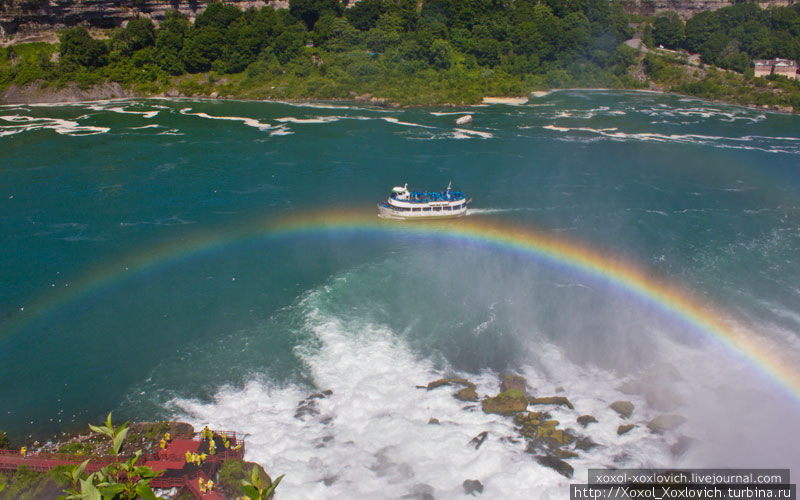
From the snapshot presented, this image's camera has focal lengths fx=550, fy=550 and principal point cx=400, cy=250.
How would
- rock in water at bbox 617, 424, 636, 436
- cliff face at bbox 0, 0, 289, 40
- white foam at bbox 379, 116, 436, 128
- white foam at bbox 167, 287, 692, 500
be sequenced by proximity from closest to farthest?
white foam at bbox 167, 287, 692, 500 < rock in water at bbox 617, 424, 636, 436 < white foam at bbox 379, 116, 436, 128 < cliff face at bbox 0, 0, 289, 40

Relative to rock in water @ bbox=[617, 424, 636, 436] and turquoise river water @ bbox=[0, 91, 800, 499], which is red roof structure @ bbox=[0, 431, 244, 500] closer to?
turquoise river water @ bbox=[0, 91, 800, 499]

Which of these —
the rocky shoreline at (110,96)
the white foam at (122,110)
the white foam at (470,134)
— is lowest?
the white foam at (470,134)

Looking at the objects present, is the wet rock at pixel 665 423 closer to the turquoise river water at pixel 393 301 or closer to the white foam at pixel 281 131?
the turquoise river water at pixel 393 301

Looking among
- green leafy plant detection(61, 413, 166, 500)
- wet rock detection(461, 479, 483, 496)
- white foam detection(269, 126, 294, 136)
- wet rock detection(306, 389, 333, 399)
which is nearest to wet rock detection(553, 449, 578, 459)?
wet rock detection(461, 479, 483, 496)

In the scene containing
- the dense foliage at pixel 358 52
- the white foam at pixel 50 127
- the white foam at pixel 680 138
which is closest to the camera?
the white foam at pixel 680 138

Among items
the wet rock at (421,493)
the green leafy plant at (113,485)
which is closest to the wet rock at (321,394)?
the wet rock at (421,493)

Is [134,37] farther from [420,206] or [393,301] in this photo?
[393,301]

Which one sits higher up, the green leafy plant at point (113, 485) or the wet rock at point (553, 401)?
the green leafy plant at point (113, 485)
